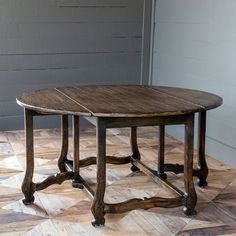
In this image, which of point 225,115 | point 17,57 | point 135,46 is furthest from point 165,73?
point 17,57

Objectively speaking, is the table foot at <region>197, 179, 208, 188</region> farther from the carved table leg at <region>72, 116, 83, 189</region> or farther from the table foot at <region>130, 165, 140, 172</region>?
the carved table leg at <region>72, 116, 83, 189</region>

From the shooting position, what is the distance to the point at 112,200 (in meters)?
2.40

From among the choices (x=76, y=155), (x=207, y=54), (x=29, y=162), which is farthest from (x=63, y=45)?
(x=29, y=162)

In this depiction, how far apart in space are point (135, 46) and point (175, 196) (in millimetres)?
2060

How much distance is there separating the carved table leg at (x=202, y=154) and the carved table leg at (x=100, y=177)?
2.17 feet

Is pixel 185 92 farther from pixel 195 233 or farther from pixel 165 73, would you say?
pixel 165 73

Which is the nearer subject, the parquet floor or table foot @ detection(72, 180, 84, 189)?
the parquet floor

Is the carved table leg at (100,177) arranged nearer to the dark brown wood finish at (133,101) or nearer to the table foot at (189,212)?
the dark brown wood finish at (133,101)

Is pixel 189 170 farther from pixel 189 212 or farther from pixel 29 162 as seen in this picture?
pixel 29 162

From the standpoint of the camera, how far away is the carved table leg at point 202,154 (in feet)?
7.99

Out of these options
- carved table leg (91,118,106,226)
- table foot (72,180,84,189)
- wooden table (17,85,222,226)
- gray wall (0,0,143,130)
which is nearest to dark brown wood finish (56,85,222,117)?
wooden table (17,85,222,226)

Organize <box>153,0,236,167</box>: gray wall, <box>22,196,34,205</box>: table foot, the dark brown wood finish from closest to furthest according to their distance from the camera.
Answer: the dark brown wood finish, <box>22,196,34,205</box>: table foot, <box>153,0,236,167</box>: gray wall

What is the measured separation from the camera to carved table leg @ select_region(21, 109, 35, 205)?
2203 millimetres

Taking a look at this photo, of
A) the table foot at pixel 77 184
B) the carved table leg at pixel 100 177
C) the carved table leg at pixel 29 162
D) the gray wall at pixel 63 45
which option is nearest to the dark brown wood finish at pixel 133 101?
the carved table leg at pixel 100 177
